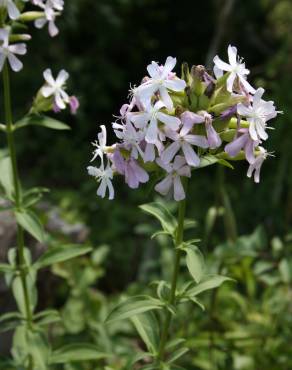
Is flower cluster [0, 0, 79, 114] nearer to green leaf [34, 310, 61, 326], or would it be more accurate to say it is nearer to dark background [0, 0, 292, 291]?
green leaf [34, 310, 61, 326]

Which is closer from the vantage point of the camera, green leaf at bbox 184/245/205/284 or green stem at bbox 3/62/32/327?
green leaf at bbox 184/245/205/284

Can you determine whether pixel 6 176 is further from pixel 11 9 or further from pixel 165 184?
pixel 165 184

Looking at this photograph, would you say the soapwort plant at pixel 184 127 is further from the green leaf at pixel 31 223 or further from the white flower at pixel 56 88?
the white flower at pixel 56 88

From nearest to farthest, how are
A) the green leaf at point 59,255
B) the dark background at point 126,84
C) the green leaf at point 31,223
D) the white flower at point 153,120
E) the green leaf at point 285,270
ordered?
the white flower at point 153,120
the green leaf at point 31,223
the green leaf at point 59,255
the green leaf at point 285,270
the dark background at point 126,84

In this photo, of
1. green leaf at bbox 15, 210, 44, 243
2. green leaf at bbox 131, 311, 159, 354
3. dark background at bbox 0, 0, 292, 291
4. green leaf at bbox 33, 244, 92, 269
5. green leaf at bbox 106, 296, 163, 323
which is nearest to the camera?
green leaf at bbox 106, 296, 163, 323

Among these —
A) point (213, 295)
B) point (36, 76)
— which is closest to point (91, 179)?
point (36, 76)

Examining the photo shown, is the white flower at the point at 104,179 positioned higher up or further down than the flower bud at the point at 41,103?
further down

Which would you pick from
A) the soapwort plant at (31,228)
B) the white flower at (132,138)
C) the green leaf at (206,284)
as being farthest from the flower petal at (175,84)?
the soapwort plant at (31,228)

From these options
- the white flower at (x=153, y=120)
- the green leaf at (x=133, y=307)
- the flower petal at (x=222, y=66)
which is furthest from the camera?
the green leaf at (x=133, y=307)

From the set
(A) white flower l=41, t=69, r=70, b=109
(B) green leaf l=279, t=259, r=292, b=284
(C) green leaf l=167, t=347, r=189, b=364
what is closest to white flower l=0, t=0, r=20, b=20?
(A) white flower l=41, t=69, r=70, b=109
